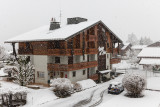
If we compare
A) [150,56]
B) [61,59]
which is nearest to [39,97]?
[61,59]

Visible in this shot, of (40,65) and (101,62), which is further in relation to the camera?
(101,62)

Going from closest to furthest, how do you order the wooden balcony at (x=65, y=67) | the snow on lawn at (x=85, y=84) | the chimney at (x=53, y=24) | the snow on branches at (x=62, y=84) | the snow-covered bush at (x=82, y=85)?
the snow on branches at (x=62, y=84), the wooden balcony at (x=65, y=67), the snow-covered bush at (x=82, y=85), the snow on lawn at (x=85, y=84), the chimney at (x=53, y=24)

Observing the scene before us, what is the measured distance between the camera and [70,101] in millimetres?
26391

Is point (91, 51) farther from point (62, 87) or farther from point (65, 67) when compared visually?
point (62, 87)

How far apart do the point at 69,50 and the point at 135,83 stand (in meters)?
12.1

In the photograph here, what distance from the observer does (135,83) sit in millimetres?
27000

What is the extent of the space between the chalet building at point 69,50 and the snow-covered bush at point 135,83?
962cm

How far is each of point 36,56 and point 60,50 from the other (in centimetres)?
682

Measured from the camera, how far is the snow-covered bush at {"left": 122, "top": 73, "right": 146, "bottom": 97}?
2703 cm

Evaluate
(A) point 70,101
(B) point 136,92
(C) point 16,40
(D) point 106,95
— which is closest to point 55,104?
(A) point 70,101

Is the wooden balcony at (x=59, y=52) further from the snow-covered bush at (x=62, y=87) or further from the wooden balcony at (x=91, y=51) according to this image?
the wooden balcony at (x=91, y=51)

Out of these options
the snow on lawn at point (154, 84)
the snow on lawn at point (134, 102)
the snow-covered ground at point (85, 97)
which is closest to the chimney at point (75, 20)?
the snow-covered ground at point (85, 97)

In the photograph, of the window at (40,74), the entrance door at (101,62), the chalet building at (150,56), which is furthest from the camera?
the chalet building at (150,56)

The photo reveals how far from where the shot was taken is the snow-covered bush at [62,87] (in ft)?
92.0
